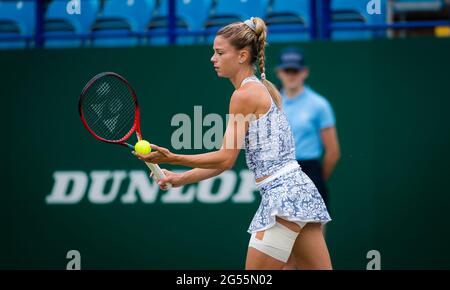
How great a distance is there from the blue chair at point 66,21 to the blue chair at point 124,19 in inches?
3.5

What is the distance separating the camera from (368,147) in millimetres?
6621

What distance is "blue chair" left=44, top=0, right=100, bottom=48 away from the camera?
A: 23.2 feet

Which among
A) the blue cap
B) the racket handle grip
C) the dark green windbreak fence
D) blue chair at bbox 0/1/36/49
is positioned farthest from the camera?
blue chair at bbox 0/1/36/49

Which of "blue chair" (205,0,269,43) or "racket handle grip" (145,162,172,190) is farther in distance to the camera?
"blue chair" (205,0,269,43)

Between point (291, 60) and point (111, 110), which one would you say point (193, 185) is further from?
point (111, 110)

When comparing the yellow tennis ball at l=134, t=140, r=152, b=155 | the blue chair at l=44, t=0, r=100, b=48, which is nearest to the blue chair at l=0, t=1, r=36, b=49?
the blue chair at l=44, t=0, r=100, b=48

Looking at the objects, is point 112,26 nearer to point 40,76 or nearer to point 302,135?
point 40,76

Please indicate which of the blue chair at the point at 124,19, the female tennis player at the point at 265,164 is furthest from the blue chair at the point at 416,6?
the female tennis player at the point at 265,164

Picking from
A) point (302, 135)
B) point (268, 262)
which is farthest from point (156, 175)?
point (302, 135)

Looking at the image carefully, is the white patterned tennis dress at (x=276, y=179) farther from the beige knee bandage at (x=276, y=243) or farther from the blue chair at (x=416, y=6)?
the blue chair at (x=416, y=6)

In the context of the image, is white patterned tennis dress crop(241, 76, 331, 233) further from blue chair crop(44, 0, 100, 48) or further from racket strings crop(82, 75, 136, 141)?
blue chair crop(44, 0, 100, 48)

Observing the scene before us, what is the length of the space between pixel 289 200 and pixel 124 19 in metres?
3.45

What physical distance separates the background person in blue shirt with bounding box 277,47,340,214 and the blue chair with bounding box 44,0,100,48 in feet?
5.56

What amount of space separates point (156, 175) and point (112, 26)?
3.10 metres
